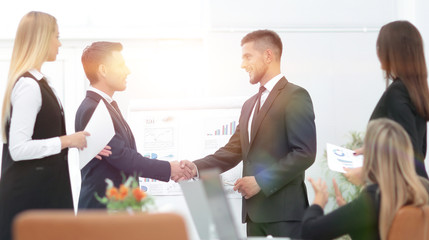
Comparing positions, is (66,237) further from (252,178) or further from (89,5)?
(89,5)

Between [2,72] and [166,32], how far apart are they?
5.31 ft

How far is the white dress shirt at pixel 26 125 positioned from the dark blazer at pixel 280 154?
1225 millimetres

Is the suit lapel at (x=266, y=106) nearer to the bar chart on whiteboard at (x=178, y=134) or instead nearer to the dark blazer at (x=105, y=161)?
the dark blazer at (x=105, y=161)

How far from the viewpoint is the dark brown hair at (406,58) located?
3.53m

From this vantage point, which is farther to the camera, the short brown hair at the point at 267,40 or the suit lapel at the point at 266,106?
the short brown hair at the point at 267,40

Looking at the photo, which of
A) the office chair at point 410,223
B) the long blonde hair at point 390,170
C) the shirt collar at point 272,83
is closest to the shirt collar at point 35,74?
the shirt collar at point 272,83

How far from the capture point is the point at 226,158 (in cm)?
459

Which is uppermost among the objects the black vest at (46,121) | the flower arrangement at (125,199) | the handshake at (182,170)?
the black vest at (46,121)

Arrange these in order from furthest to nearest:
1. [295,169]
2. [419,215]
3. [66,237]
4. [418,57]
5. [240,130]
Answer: [240,130] < [295,169] < [418,57] < [419,215] < [66,237]

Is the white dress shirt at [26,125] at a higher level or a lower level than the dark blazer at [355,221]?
higher

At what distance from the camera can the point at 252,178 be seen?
400cm

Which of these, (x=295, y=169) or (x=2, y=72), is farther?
(x=2, y=72)

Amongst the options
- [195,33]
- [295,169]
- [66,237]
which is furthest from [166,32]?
[66,237]

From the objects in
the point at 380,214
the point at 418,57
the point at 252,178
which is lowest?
the point at 252,178
